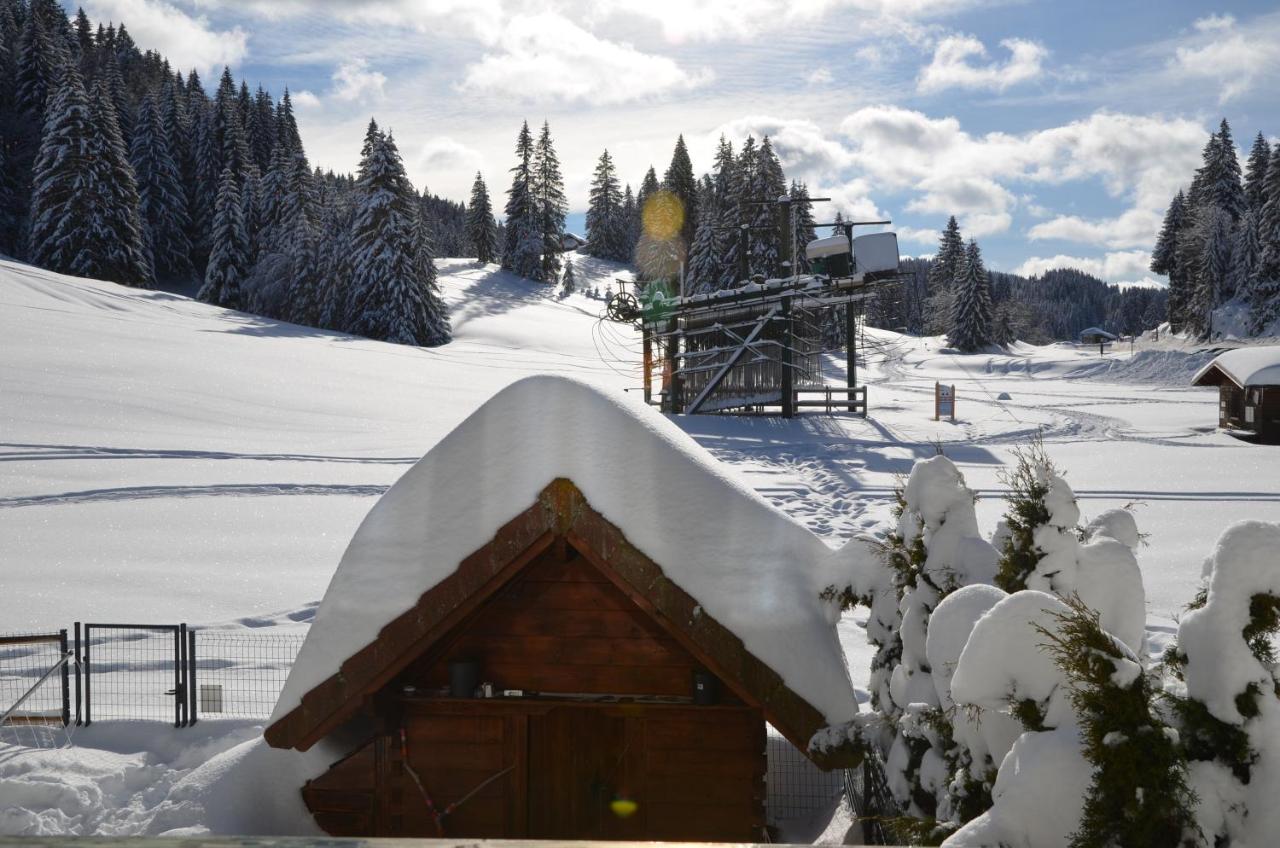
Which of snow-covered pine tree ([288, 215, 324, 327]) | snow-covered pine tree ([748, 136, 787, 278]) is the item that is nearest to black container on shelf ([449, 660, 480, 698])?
snow-covered pine tree ([288, 215, 324, 327])

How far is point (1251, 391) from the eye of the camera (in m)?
27.7

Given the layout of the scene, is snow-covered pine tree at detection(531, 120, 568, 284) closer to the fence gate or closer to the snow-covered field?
the snow-covered field

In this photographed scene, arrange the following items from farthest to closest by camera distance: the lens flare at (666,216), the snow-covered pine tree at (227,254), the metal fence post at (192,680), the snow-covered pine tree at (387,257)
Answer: the lens flare at (666,216)
the snow-covered pine tree at (227,254)
the snow-covered pine tree at (387,257)
the metal fence post at (192,680)

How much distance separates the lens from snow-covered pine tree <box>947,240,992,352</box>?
7144 cm

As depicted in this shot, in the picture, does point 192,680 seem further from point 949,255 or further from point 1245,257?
point 949,255

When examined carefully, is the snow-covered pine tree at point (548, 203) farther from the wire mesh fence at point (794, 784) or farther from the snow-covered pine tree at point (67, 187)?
the wire mesh fence at point (794, 784)

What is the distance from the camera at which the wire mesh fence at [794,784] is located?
7828 mm

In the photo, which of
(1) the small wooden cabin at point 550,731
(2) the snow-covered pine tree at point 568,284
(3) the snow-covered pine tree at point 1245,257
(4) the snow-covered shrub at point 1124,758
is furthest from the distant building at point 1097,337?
(4) the snow-covered shrub at point 1124,758

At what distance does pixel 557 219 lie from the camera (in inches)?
3105

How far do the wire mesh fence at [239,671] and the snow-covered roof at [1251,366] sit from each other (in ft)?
95.2

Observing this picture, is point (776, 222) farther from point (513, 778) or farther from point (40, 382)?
point (513, 778)

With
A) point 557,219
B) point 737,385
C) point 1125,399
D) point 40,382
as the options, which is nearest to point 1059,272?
point 557,219

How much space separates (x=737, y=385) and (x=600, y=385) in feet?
84.1

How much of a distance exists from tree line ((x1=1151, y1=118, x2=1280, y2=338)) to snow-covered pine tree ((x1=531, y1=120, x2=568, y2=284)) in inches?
1986
